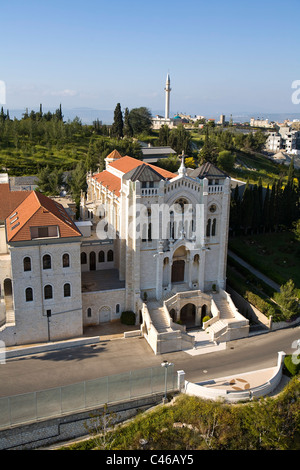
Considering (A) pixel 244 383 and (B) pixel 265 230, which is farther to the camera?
(B) pixel 265 230

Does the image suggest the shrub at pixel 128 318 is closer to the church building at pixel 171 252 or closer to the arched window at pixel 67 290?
the church building at pixel 171 252

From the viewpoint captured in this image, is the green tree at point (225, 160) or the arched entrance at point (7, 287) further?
the green tree at point (225, 160)

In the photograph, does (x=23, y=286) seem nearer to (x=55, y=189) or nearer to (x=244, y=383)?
(x=244, y=383)

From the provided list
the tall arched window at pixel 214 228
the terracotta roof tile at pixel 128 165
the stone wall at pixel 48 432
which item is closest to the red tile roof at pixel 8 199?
the terracotta roof tile at pixel 128 165

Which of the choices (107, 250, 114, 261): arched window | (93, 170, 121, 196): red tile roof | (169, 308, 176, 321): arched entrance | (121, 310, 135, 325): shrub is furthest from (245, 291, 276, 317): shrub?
(93, 170, 121, 196): red tile roof

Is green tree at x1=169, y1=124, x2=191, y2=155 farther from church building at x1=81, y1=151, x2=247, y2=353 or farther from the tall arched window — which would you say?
the tall arched window

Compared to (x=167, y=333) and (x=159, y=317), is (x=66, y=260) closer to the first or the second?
(x=159, y=317)
